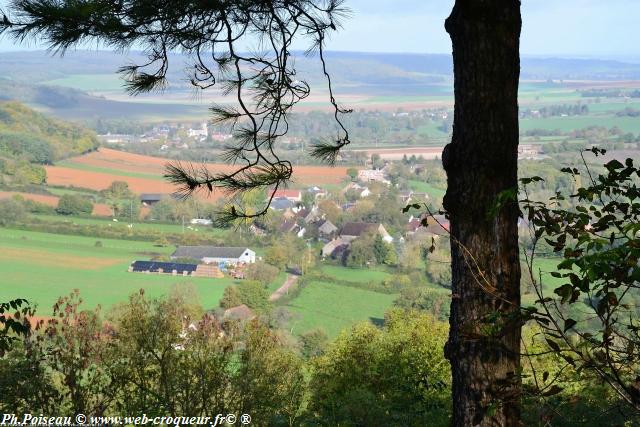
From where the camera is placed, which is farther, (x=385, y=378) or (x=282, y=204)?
(x=282, y=204)

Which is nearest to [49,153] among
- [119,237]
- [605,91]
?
[119,237]

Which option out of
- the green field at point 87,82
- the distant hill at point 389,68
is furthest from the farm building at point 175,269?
the green field at point 87,82

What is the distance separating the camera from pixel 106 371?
443 centimetres

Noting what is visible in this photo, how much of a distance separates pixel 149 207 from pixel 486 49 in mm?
22941

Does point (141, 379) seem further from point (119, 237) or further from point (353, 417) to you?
point (119, 237)

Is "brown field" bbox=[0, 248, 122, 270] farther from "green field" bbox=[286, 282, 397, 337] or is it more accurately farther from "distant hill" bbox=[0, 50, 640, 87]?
"distant hill" bbox=[0, 50, 640, 87]

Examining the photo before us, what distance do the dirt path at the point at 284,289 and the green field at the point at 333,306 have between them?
1.28ft

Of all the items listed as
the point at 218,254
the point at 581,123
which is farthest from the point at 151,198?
the point at 581,123

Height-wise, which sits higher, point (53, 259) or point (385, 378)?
point (385, 378)

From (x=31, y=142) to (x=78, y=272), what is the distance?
514 inches

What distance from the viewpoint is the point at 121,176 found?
89.5ft

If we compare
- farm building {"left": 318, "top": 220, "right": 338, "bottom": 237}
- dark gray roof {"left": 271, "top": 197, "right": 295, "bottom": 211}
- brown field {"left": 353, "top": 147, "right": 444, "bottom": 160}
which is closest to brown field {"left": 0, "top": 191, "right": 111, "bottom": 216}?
dark gray roof {"left": 271, "top": 197, "right": 295, "bottom": 211}

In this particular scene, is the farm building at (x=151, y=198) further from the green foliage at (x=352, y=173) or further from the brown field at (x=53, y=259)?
the green foliage at (x=352, y=173)

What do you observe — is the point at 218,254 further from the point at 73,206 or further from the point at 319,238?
the point at 73,206
